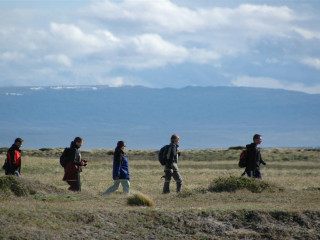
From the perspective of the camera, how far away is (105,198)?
19.9 metres

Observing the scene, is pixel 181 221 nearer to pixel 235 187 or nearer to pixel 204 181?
pixel 235 187

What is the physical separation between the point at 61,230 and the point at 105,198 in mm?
5187

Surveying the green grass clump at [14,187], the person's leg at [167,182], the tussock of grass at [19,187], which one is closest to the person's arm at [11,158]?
the tussock of grass at [19,187]

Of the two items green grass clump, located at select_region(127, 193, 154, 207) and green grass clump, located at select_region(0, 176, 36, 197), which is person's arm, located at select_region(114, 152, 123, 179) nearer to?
green grass clump, located at select_region(0, 176, 36, 197)

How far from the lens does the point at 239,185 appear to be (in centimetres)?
2127

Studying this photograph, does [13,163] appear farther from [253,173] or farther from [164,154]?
[253,173]

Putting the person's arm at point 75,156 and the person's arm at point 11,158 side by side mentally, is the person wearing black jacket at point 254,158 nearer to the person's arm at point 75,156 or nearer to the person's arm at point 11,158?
the person's arm at point 75,156

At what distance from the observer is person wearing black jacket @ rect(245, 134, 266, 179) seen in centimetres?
2139

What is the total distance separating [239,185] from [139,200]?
13.5 feet

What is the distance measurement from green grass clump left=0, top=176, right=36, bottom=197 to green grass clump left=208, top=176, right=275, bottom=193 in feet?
17.1

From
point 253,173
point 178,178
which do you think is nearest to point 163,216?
point 178,178

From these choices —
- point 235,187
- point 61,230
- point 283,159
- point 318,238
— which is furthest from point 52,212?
point 283,159

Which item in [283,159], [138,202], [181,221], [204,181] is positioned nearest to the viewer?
[181,221]

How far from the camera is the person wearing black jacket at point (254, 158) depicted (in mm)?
21391
